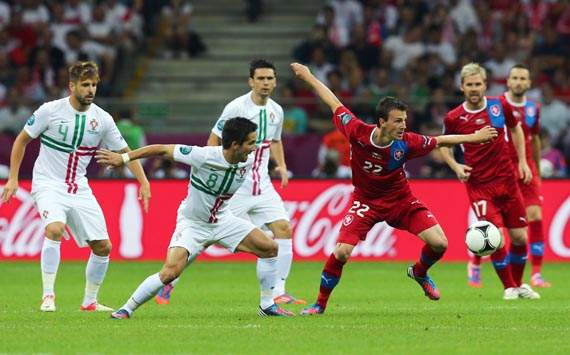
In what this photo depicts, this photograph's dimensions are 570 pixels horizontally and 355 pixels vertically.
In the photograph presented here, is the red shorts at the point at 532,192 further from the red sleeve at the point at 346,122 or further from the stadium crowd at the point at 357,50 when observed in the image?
the stadium crowd at the point at 357,50

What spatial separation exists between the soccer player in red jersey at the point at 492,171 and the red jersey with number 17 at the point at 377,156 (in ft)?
6.18

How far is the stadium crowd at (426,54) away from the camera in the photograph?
2266 cm

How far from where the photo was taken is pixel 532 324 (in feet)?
37.5

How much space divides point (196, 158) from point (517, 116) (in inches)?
199

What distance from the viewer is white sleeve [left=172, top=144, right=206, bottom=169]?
1143 centimetres

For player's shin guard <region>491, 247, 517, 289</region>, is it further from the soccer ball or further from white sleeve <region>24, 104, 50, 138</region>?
white sleeve <region>24, 104, 50, 138</region>

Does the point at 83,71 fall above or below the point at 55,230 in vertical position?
above

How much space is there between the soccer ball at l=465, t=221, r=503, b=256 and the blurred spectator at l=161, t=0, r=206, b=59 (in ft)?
48.5

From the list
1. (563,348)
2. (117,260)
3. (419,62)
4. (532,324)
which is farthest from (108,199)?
(563,348)

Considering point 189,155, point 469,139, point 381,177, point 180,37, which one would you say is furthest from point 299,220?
point 189,155

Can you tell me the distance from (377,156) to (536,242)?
445 cm

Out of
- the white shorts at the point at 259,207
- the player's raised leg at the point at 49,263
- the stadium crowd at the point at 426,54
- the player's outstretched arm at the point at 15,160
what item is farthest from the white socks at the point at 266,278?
the stadium crowd at the point at 426,54

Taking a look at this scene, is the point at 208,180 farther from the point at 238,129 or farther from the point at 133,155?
the point at 133,155

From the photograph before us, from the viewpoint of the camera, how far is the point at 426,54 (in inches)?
989
